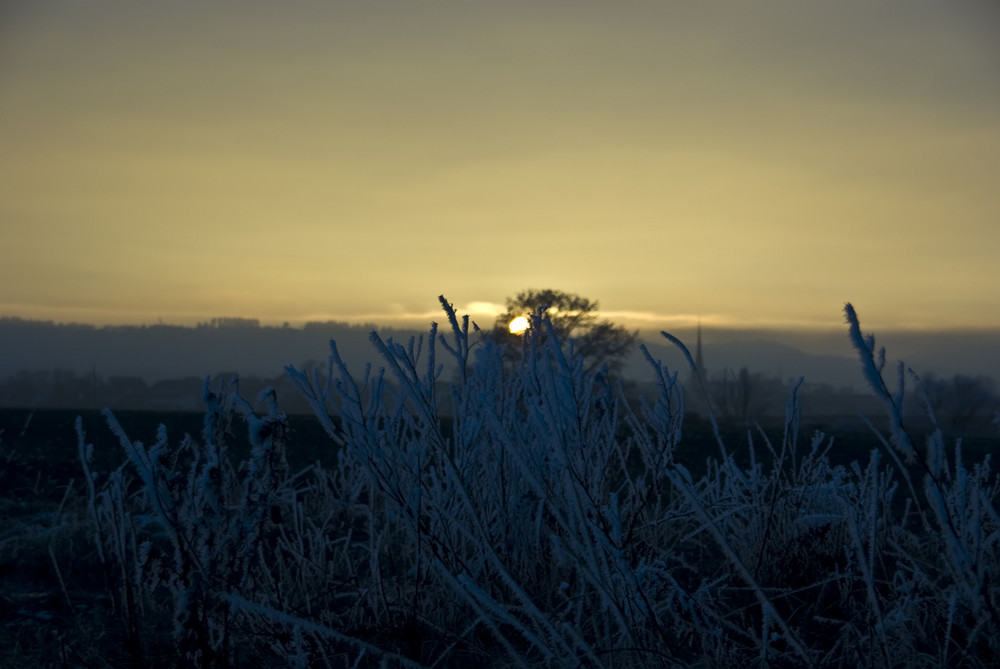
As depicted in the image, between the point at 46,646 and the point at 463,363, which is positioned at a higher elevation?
the point at 463,363

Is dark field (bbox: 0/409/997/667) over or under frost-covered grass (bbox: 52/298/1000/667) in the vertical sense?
under

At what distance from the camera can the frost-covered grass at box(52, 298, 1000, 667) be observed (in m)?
1.99

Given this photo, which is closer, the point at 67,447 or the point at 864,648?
the point at 864,648

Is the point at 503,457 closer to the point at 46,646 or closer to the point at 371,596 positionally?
the point at 371,596

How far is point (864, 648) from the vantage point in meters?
2.62

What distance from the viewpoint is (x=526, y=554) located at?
3346mm

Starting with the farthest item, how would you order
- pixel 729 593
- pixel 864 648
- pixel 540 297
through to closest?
pixel 540 297
pixel 729 593
pixel 864 648

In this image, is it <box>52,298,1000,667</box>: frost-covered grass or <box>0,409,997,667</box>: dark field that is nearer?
<box>52,298,1000,667</box>: frost-covered grass

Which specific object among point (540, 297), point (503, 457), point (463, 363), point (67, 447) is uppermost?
point (540, 297)

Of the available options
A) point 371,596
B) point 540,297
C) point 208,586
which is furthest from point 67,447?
point 540,297

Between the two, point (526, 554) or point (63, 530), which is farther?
point (63, 530)

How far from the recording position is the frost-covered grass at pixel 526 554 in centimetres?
199

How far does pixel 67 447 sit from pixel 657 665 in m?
8.20

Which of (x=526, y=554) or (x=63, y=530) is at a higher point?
(x=526, y=554)
